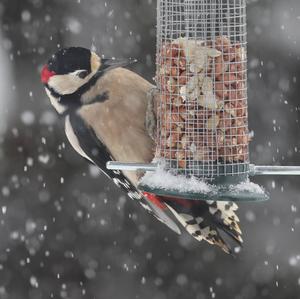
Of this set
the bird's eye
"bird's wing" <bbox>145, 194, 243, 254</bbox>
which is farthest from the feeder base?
the bird's eye

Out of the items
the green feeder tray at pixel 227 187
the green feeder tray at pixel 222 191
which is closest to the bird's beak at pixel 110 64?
the green feeder tray at pixel 227 187

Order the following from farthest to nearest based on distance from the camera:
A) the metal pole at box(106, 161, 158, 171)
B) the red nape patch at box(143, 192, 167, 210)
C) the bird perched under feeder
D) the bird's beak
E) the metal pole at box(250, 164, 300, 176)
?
the red nape patch at box(143, 192, 167, 210)
the bird perched under feeder
the bird's beak
the metal pole at box(106, 161, 158, 171)
the metal pole at box(250, 164, 300, 176)

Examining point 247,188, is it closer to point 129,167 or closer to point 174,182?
point 174,182

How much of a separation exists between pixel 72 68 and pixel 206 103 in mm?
1048

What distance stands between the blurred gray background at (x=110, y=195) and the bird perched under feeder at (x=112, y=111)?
285 cm

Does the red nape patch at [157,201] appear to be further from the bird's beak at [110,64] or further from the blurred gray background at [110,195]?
the blurred gray background at [110,195]

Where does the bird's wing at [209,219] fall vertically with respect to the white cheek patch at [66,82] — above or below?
below

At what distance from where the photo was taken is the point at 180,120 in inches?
219

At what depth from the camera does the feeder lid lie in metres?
5.14

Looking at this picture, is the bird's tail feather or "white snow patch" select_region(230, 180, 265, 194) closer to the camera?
"white snow patch" select_region(230, 180, 265, 194)

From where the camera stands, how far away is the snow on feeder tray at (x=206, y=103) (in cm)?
542

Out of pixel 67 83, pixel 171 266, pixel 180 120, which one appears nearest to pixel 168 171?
pixel 180 120

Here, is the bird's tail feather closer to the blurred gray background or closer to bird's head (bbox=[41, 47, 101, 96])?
bird's head (bbox=[41, 47, 101, 96])

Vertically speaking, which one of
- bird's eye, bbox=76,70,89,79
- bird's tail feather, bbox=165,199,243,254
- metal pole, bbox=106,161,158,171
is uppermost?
bird's eye, bbox=76,70,89,79
